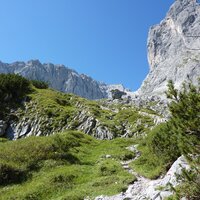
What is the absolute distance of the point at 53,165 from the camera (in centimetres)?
2634

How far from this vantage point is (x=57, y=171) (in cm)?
2441

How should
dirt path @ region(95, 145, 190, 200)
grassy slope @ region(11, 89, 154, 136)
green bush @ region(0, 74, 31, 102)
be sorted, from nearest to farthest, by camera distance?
dirt path @ region(95, 145, 190, 200) → grassy slope @ region(11, 89, 154, 136) → green bush @ region(0, 74, 31, 102)

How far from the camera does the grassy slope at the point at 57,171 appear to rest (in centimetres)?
2034

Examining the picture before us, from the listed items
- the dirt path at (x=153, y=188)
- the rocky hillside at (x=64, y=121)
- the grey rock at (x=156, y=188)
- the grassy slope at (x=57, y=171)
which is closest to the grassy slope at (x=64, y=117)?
the rocky hillside at (x=64, y=121)

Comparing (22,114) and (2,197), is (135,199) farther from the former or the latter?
(22,114)

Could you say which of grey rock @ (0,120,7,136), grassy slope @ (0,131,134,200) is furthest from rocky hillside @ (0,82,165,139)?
grassy slope @ (0,131,134,200)

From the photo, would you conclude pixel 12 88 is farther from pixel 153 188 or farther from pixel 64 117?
pixel 153 188

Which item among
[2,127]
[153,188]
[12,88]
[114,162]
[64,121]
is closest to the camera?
[153,188]

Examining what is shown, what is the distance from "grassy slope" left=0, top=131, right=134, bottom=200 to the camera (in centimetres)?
2034

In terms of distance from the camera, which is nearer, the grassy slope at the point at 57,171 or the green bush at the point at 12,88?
the grassy slope at the point at 57,171

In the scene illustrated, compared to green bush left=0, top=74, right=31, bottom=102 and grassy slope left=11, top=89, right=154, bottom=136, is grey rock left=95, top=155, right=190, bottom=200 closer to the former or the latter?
grassy slope left=11, top=89, right=154, bottom=136

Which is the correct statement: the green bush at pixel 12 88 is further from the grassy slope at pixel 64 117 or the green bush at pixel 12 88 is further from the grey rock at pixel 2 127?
the grey rock at pixel 2 127

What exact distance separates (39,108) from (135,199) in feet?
140

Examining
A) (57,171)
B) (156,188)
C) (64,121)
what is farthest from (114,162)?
(64,121)
